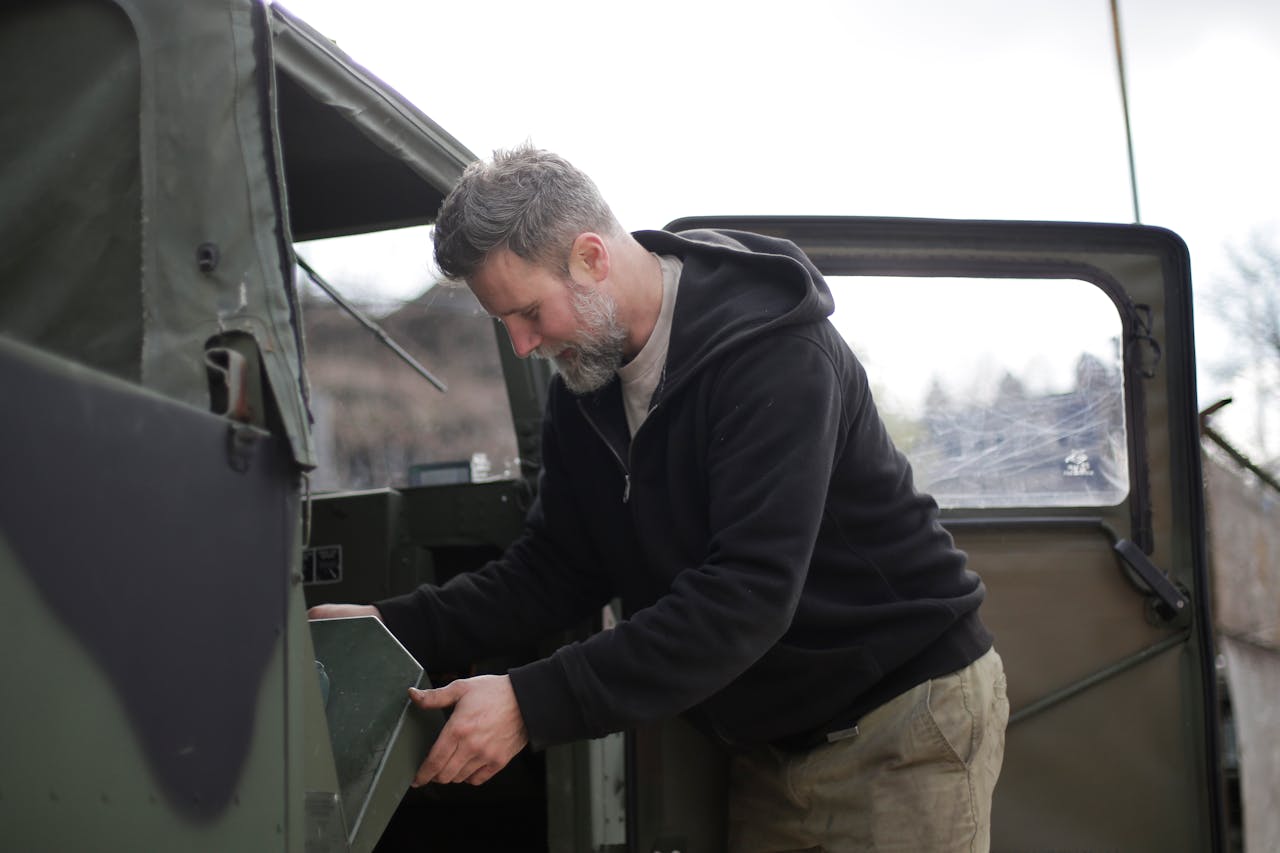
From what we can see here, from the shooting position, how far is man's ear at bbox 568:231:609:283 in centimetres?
214

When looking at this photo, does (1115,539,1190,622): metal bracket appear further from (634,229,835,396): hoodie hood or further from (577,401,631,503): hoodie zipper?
(577,401,631,503): hoodie zipper

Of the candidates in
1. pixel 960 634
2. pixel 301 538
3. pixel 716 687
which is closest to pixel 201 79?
pixel 301 538

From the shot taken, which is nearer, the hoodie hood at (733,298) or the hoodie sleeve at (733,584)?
the hoodie sleeve at (733,584)

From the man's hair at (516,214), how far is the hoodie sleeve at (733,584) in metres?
0.40

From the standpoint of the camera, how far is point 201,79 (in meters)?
1.58

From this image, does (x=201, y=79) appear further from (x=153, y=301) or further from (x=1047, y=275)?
(x=1047, y=275)

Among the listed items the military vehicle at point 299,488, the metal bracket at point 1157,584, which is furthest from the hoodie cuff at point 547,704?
the metal bracket at point 1157,584

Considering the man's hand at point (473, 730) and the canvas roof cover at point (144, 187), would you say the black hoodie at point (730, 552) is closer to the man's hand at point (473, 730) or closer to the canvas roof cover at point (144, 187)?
the man's hand at point (473, 730)

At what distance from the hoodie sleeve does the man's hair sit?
0.40m

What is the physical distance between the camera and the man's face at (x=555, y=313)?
2.14m

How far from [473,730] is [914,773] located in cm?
89

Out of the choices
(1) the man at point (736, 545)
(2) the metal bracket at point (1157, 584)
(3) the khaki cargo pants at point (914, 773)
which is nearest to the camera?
(1) the man at point (736, 545)

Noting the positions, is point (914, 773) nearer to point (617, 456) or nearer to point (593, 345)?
point (617, 456)

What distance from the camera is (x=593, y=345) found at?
220 cm
